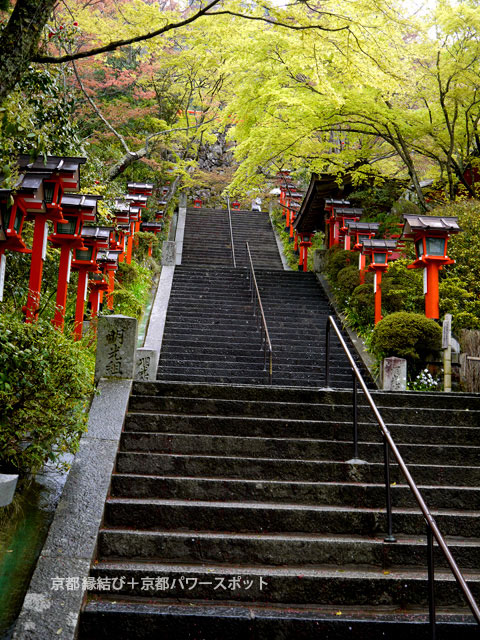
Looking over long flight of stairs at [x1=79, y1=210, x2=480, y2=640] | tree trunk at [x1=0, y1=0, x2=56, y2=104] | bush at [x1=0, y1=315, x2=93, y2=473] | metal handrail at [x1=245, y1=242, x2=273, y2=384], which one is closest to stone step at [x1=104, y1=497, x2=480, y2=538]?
long flight of stairs at [x1=79, y1=210, x2=480, y2=640]

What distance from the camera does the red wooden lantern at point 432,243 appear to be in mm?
9320

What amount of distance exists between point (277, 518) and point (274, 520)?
0.09ft

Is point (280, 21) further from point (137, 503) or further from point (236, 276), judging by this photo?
point (236, 276)

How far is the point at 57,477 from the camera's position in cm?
436

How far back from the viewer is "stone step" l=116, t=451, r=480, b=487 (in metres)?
4.50

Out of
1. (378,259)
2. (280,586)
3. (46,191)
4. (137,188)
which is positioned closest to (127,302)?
(137,188)

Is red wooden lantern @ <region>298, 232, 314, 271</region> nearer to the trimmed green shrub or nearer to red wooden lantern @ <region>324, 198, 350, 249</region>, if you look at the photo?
red wooden lantern @ <region>324, 198, 350, 249</region>

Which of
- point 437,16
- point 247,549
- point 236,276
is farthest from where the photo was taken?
point 236,276

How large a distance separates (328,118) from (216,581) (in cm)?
1176

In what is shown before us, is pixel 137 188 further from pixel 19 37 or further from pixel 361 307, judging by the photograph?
pixel 19 37

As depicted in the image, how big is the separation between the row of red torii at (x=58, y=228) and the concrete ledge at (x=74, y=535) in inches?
48.8

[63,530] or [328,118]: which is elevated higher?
[328,118]

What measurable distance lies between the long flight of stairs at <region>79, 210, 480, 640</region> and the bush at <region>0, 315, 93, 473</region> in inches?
25.5

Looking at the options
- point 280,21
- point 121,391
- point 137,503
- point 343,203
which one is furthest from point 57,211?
point 343,203
